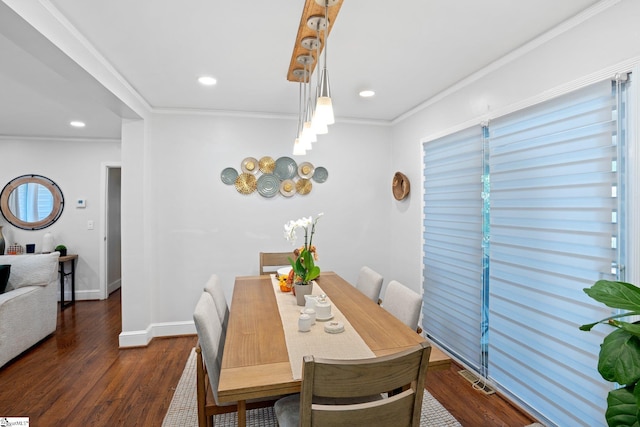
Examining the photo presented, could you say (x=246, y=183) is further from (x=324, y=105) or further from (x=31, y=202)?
(x=31, y=202)

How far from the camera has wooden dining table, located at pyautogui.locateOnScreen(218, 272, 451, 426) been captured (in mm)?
1198

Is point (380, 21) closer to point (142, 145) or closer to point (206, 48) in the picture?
point (206, 48)

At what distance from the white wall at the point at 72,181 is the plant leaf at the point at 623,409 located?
225 inches

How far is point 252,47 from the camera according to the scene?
2117 millimetres

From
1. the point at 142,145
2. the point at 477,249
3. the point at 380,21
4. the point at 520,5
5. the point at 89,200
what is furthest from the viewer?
the point at 89,200

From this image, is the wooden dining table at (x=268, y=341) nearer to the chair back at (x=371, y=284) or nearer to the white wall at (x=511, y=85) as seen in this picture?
the chair back at (x=371, y=284)

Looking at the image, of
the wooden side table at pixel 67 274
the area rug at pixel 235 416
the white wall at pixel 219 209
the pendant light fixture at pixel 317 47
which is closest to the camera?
the pendant light fixture at pixel 317 47

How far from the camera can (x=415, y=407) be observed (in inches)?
46.6

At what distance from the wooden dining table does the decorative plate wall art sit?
141 cm

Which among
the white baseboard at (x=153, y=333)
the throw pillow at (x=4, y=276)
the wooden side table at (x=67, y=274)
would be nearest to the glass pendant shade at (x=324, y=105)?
the white baseboard at (x=153, y=333)

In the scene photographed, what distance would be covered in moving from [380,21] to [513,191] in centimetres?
143

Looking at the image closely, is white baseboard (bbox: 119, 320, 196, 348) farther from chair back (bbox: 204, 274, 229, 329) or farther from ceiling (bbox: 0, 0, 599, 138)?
ceiling (bbox: 0, 0, 599, 138)

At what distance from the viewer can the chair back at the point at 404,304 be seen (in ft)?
6.44

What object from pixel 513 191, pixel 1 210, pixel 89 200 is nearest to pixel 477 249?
pixel 513 191
